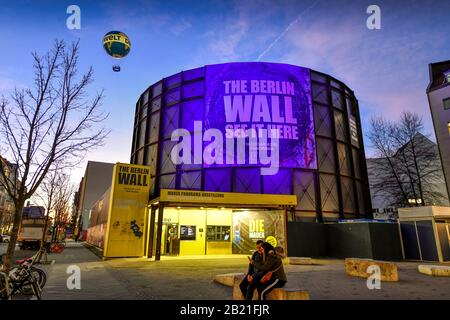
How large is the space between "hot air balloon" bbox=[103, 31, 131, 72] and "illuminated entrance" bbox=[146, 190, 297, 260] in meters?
10.3

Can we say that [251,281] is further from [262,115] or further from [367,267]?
[262,115]

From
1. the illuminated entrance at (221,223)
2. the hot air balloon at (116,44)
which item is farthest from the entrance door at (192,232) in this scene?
the hot air balloon at (116,44)

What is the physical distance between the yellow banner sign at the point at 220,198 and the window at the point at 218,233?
399cm

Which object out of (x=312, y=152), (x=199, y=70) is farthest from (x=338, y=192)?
(x=199, y=70)

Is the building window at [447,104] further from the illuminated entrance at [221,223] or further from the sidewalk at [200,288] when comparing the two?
the sidewalk at [200,288]

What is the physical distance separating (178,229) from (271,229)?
7.38m

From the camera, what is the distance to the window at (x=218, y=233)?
23.3 meters

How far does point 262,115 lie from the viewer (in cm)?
2848

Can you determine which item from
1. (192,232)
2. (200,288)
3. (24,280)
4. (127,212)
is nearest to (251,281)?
(200,288)

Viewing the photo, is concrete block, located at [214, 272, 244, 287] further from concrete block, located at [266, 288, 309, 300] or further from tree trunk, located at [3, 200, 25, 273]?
tree trunk, located at [3, 200, 25, 273]

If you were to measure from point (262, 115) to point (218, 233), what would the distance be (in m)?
12.5

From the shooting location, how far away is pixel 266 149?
27812 mm
